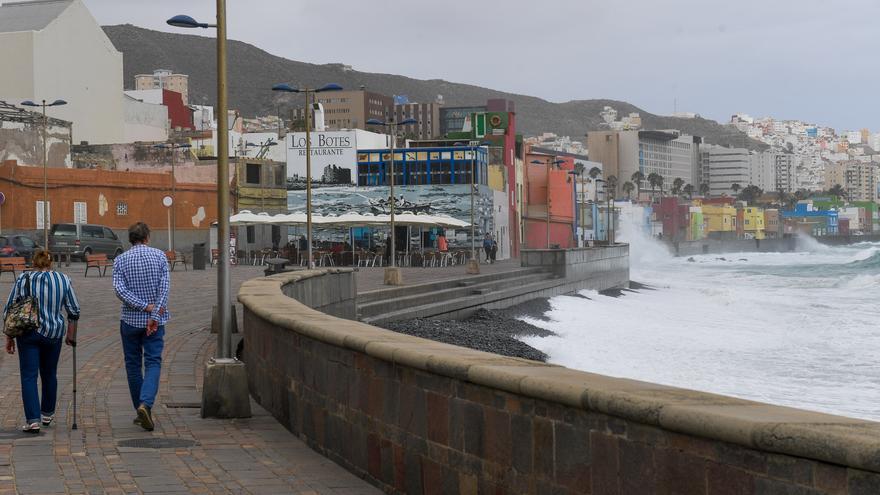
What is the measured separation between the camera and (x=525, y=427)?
580cm

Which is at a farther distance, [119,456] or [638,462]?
[119,456]

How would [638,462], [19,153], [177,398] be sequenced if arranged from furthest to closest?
[19,153]
[177,398]
[638,462]

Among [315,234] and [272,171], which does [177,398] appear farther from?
[272,171]

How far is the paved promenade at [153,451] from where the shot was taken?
25.2 feet

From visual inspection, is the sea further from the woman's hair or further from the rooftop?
the rooftop

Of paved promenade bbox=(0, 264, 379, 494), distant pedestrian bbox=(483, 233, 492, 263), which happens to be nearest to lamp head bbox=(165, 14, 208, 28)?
paved promenade bbox=(0, 264, 379, 494)

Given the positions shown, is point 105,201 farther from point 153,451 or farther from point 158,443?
point 153,451

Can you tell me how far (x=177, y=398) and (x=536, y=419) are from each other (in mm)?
6729

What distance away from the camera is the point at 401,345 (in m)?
7.50

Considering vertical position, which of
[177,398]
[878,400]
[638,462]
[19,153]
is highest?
[19,153]

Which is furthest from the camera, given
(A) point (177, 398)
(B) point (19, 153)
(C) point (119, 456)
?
(B) point (19, 153)

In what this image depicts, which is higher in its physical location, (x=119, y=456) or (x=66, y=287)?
(x=66, y=287)

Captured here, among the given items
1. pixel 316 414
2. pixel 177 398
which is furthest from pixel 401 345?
pixel 177 398

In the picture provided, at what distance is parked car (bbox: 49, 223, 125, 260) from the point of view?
5169cm
